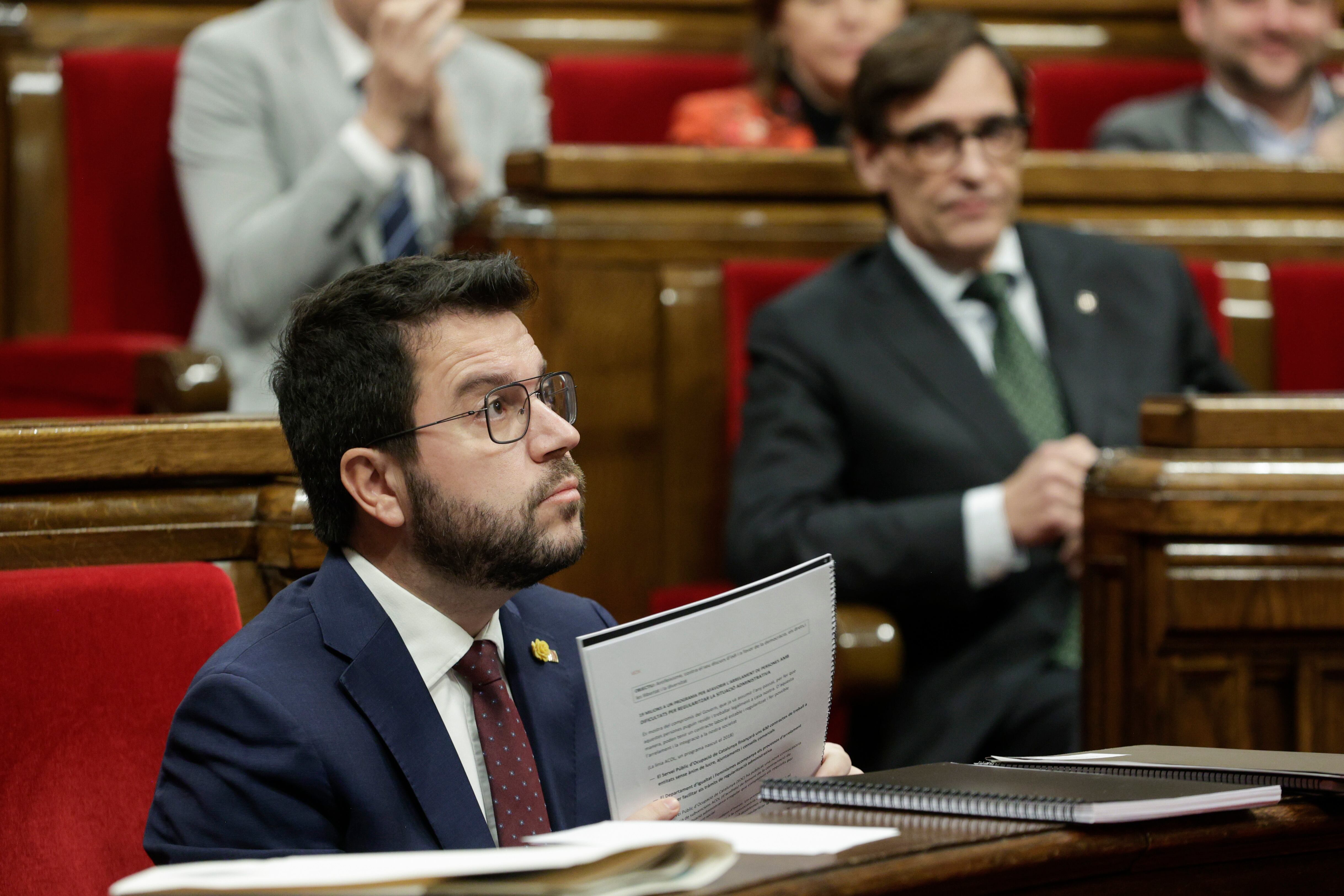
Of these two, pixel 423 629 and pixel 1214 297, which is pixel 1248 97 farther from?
pixel 423 629

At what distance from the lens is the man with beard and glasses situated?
0.78 m

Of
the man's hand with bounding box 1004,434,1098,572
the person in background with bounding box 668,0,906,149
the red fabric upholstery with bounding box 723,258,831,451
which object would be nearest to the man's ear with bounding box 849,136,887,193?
the red fabric upholstery with bounding box 723,258,831,451

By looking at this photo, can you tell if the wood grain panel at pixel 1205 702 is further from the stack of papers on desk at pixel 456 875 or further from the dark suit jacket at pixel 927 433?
the stack of papers on desk at pixel 456 875

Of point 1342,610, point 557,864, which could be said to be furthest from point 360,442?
point 1342,610

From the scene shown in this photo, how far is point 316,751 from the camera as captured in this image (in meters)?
0.77

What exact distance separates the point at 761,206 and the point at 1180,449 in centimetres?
58

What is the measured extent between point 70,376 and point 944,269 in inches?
33.4

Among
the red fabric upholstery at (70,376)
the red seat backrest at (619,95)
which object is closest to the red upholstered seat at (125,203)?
the red fabric upholstery at (70,376)

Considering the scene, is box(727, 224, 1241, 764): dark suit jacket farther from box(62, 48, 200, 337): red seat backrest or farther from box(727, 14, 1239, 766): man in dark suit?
box(62, 48, 200, 337): red seat backrest

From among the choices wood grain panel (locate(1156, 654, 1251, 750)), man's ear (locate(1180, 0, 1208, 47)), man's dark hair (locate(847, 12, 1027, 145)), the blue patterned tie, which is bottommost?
wood grain panel (locate(1156, 654, 1251, 750))

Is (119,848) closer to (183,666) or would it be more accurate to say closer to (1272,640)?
(183,666)

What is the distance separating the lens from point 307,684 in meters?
0.79

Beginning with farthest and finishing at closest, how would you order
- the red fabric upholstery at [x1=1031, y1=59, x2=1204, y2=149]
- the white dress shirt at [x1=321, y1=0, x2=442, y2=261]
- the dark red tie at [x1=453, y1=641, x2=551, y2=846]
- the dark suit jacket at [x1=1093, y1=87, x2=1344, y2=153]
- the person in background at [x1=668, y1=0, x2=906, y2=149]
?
1. the red fabric upholstery at [x1=1031, y1=59, x2=1204, y2=149]
2. the dark suit jacket at [x1=1093, y1=87, x2=1344, y2=153]
3. the person in background at [x1=668, y1=0, x2=906, y2=149]
4. the white dress shirt at [x1=321, y1=0, x2=442, y2=261]
5. the dark red tie at [x1=453, y1=641, x2=551, y2=846]

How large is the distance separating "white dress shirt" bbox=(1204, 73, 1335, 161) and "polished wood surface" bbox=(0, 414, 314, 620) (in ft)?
4.94
